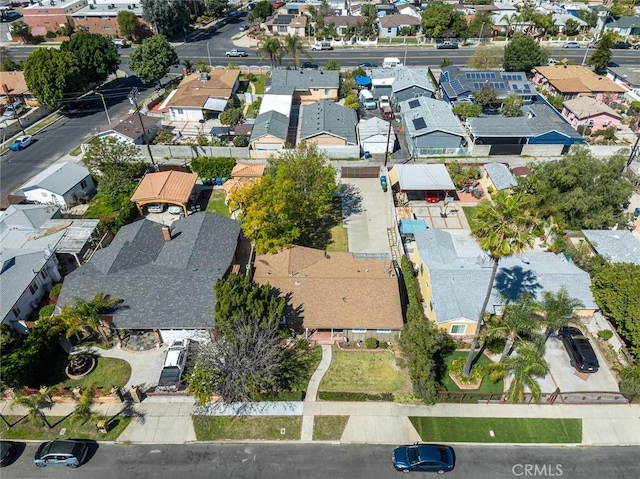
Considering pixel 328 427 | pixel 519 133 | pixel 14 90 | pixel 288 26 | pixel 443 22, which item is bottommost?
pixel 328 427

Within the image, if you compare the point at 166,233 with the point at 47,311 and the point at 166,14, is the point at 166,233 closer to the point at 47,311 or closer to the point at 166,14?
the point at 47,311

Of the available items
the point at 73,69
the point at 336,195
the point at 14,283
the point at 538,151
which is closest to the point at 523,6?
the point at 538,151

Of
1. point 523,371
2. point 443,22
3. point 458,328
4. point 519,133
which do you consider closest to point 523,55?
point 443,22

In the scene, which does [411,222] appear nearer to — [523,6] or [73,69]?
[73,69]

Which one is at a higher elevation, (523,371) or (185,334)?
(523,371)

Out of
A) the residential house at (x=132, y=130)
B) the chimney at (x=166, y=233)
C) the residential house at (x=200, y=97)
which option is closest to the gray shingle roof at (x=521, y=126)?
the residential house at (x=200, y=97)

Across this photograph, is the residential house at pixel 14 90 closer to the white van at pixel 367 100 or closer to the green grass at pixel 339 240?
the white van at pixel 367 100
